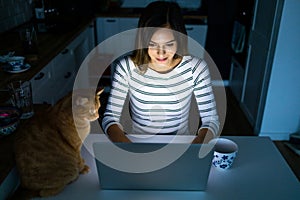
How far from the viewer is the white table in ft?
2.86

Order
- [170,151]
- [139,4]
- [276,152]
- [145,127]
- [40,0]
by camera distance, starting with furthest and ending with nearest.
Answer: [139,4], [40,0], [145,127], [276,152], [170,151]

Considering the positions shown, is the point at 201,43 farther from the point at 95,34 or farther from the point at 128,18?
the point at 95,34

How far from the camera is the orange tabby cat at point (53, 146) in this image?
82 centimetres

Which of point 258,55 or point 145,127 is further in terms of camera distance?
point 258,55

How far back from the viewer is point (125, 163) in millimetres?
833

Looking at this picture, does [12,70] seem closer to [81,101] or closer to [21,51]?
[21,51]

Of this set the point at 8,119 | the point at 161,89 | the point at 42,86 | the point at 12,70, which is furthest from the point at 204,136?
the point at 42,86

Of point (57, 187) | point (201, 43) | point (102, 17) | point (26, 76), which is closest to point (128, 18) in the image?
point (102, 17)

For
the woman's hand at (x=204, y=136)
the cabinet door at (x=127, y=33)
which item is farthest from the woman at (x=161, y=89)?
the cabinet door at (x=127, y=33)

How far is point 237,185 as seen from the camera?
920 mm

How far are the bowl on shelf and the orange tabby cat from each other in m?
0.17

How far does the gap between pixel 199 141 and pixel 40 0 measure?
251 centimetres

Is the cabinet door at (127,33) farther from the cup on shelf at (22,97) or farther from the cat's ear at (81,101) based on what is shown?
the cat's ear at (81,101)

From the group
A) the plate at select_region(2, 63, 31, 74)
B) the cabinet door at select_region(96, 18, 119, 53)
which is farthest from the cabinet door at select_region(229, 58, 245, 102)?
the plate at select_region(2, 63, 31, 74)
